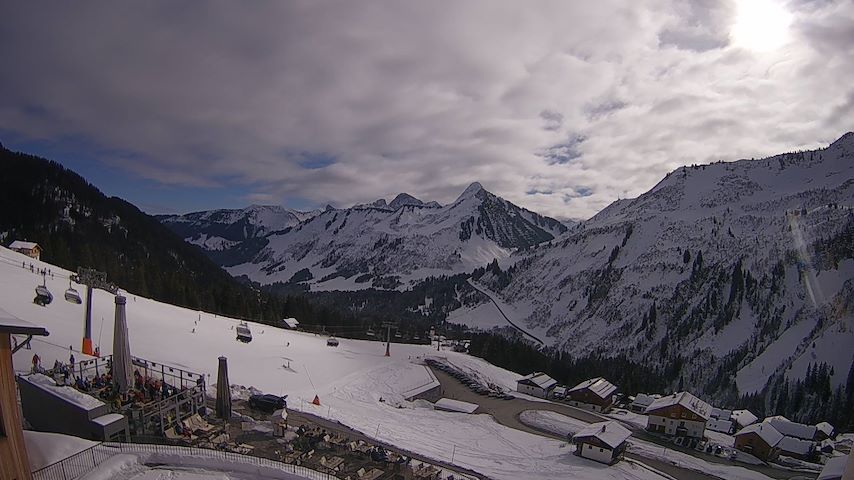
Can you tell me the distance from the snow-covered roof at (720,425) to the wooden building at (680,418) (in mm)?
13768

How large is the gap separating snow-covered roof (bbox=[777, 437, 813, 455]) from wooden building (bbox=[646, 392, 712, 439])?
9.58 meters

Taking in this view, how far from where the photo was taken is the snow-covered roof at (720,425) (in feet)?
194

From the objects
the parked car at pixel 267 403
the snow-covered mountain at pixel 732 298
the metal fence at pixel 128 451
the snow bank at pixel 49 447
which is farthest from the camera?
the snow-covered mountain at pixel 732 298

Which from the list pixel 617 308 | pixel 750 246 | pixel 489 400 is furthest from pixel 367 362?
pixel 750 246

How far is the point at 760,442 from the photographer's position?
45.6 metres

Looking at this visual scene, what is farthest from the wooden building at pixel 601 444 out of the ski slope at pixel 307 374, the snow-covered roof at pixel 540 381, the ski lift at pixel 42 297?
the ski lift at pixel 42 297

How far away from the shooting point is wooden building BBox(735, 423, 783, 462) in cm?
4519

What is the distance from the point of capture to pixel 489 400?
5234 cm

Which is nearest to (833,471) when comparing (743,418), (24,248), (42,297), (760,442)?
(760,442)

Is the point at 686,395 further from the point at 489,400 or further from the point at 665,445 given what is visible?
the point at 489,400

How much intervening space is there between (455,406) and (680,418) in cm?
2438

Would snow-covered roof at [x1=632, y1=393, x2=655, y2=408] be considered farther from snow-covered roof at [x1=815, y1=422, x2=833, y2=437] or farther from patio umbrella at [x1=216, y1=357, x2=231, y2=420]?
patio umbrella at [x1=216, y1=357, x2=231, y2=420]

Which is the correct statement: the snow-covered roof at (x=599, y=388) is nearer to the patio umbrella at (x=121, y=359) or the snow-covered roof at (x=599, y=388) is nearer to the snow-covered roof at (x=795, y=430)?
the snow-covered roof at (x=795, y=430)

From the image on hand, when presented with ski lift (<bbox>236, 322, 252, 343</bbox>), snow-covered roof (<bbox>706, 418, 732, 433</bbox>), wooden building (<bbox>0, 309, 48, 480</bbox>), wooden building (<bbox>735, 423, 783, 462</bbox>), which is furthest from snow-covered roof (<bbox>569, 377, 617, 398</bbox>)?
wooden building (<bbox>0, 309, 48, 480</bbox>)
